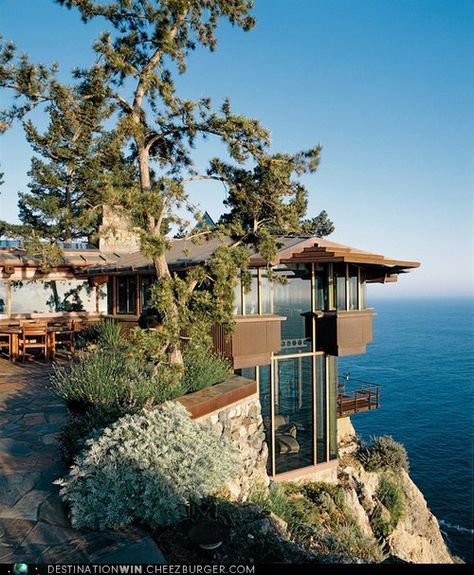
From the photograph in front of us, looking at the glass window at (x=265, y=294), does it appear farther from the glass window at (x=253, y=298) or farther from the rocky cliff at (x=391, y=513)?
the rocky cliff at (x=391, y=513)

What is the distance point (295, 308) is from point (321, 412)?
2694 millimetres

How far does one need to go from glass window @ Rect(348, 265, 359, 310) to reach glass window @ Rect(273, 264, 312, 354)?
101cm

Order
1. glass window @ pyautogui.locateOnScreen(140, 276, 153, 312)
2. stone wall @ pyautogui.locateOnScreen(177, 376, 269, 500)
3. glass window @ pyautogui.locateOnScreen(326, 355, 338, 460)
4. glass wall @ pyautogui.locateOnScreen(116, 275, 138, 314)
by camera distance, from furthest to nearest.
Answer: glass wall @ pyautogui.locateOnScreen(116, 275, 138, 314)
glass window @ pyautogui.locateOnScreen(140, 276, 153, 312)
glass window @ pyautogui.locateOnScreen(326, 355, 338, 460)
stone wall @ pyautogui.locateOnScreen(177, 376, 269, 500)

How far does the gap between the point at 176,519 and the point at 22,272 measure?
389 inches

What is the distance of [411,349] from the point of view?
45.5 metres

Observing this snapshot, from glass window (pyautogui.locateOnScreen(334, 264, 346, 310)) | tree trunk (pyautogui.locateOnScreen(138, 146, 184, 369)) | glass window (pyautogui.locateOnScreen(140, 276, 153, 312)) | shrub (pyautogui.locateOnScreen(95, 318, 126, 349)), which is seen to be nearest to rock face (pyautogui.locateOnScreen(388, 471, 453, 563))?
glass window (pyautogui.locateOnScreen(334, 264, 346, 310))

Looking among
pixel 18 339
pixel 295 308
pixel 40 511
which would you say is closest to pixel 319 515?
pixel 295 308

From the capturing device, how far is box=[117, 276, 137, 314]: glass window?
1237 centimetres

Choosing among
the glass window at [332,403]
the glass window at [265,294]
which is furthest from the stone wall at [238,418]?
the glass window at [332,403]

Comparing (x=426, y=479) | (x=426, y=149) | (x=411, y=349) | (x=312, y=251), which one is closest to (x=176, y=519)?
(x=426, y=149)

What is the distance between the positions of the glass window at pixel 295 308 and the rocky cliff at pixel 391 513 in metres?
3.58

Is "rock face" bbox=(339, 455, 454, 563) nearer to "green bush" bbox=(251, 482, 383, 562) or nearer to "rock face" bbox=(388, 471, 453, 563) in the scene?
"rock face" bbox=(388, 471, 453, 563)

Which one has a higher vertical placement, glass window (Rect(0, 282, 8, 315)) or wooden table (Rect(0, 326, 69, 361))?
glass window (Rect(0, 282, 8, 315))

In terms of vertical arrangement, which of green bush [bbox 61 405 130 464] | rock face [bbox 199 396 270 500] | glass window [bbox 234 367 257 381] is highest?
green bush [bbox 61 405 130 464]
